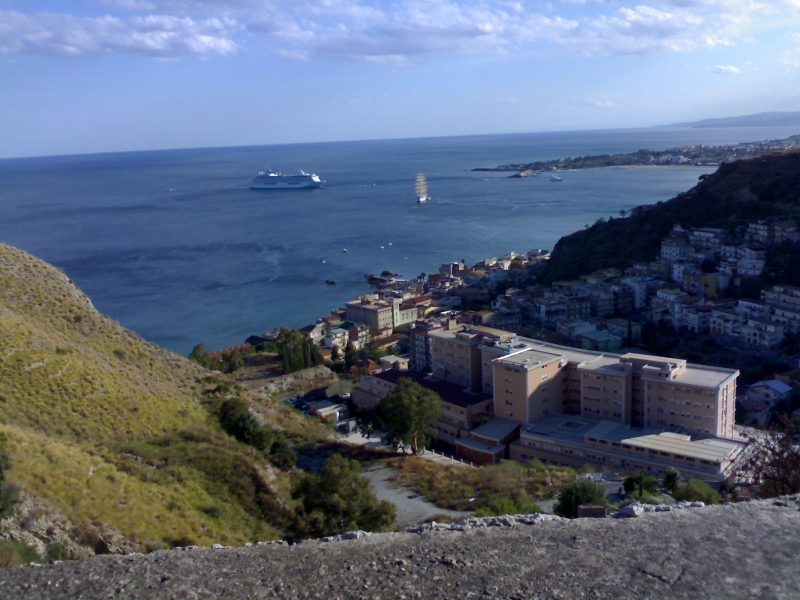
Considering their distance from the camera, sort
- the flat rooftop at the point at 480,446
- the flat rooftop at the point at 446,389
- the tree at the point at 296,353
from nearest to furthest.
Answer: the flat rooftop at the point at 480,446 → the flat rooftop at the point at 446,389 → the tree at the point at 296,353

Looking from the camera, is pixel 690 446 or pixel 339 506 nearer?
pixel 339 506

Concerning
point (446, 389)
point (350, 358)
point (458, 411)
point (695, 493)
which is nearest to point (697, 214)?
point (350, 358)

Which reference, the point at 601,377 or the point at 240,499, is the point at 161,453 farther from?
the point at 601,377

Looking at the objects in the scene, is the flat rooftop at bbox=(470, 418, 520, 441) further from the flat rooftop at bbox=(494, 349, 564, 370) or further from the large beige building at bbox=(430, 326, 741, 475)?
the flat rooftop at bbox=(494, 349, 564, 370)

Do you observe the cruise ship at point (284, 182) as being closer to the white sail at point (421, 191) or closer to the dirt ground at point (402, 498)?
the white sail at point (421, 191)

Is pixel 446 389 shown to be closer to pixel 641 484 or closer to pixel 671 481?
pixel 671 481

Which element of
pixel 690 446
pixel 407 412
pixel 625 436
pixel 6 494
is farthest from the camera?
pixel 625 436

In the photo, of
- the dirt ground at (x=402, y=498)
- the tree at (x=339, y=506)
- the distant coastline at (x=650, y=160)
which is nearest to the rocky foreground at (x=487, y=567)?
the tree at (x=339, y=506)
